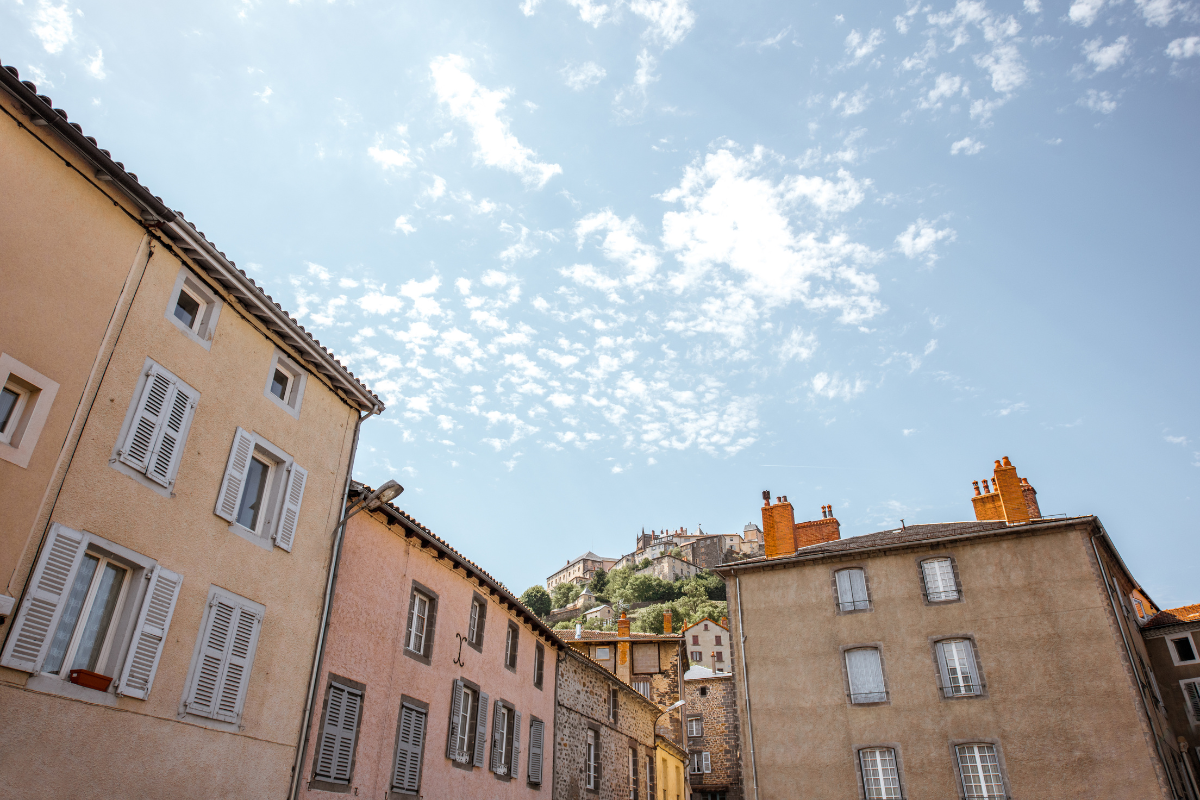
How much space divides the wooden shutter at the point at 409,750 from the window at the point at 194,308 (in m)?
8.32

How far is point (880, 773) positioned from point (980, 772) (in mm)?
2538

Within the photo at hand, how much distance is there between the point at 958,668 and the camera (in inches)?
835

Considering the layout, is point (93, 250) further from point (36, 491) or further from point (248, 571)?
point (248, 571)

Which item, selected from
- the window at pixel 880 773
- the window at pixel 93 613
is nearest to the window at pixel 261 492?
the window at pixel 93 613

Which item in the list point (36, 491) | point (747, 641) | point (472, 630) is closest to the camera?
point (36, 491)

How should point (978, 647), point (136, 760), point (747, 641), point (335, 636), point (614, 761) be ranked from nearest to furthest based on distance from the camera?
point (136, 760) → point (335, 636) → point (978, 647) → point (747, 641) → point (614, 761)

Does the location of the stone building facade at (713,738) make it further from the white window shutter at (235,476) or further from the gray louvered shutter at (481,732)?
the white window shutter at (235,476)

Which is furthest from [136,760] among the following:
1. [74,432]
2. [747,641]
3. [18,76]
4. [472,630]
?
[747,641]

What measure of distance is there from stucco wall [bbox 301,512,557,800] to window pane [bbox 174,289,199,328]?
191 inches

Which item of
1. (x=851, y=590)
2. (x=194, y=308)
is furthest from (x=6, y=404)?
(x=851, y=590)

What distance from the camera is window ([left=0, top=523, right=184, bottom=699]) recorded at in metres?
8.16

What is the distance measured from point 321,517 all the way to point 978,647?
59.7 ft

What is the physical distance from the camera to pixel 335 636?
1330 cm

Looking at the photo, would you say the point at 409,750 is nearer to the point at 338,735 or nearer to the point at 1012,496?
the point at 338,735
